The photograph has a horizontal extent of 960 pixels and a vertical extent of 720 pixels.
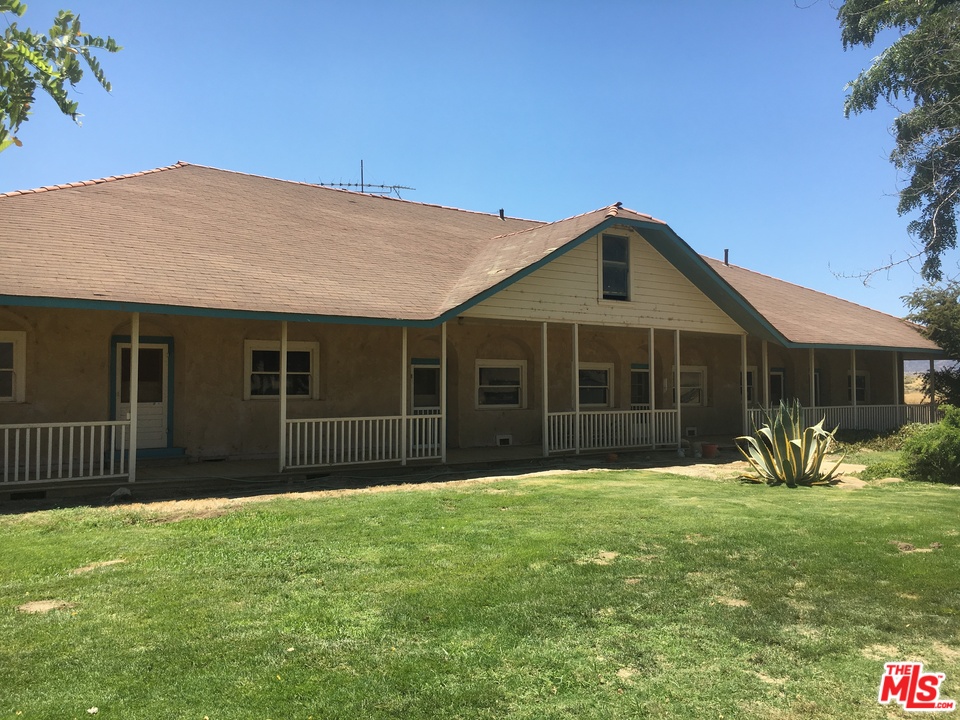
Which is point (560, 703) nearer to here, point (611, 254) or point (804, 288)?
point (611, 254)

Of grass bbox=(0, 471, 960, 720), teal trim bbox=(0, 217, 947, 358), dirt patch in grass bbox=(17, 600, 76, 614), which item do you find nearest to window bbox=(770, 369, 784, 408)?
teal trim bbox=(0, 217, 947, 358)

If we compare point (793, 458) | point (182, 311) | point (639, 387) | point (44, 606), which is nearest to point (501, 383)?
point (639, 387)

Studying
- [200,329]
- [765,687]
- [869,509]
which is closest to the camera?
[765,687]

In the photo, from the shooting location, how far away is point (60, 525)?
818 cm

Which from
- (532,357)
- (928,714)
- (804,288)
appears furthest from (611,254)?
(804,288)

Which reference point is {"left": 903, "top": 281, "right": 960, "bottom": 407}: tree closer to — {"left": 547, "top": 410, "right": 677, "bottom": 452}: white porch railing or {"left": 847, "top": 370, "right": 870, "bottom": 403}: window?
{"left": 847, "top": 370, "right": 870, "bottom": 403}: window

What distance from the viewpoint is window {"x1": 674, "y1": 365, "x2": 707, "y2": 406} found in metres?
20.9

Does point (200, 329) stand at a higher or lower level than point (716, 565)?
higher

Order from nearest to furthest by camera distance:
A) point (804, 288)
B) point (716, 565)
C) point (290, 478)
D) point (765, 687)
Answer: point (765, 687)
point (716, 565)
point (290, 478)
point (804, 288)

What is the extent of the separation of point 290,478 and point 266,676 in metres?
7.86

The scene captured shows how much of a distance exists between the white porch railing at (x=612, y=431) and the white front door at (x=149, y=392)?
8.02m

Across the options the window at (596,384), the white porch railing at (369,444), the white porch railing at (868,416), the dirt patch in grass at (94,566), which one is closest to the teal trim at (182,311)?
the white porch railing at (369,444)

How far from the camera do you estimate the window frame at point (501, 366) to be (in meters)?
16.7

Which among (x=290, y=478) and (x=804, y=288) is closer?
(x=290, y=478)
